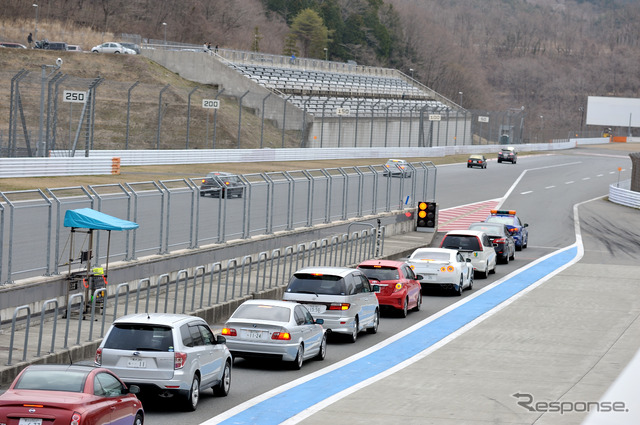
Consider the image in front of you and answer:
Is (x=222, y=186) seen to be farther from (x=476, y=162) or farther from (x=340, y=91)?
(x=340, y=91)

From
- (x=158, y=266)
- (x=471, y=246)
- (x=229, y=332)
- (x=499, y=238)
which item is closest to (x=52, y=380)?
(x=229, y=332)

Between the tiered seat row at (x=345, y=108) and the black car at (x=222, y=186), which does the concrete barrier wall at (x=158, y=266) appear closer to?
the black car at (x=222, y=186)

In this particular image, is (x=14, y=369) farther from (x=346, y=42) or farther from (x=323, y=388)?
(x=346, y=42)

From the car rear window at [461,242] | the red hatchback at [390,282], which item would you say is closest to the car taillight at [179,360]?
the red hatchback at [390,282]

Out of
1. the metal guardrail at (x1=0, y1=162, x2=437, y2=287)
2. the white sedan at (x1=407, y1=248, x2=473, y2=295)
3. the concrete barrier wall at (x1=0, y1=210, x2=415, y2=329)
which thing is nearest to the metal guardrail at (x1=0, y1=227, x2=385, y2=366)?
the concrete barrier wall at (x1=0, y1=210, x2=415, y2=329)

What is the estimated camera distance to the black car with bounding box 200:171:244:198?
2391 cm

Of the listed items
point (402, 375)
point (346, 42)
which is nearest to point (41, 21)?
point (346, 42)

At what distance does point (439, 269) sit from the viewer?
26250mm

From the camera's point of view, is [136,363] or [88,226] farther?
[88,226]

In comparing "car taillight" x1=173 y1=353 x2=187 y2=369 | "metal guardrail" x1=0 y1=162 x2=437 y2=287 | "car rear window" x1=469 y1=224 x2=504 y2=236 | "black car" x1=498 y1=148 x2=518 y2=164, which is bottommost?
"car taillight" x1=173 y1=353 x2=187 y2=369

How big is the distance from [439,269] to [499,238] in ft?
26.3

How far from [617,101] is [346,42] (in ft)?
A: 182

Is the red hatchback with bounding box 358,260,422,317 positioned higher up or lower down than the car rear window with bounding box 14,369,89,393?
lower down

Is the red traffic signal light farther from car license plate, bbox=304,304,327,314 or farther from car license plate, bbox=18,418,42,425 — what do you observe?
car license plate, bbox=18,418,42,425
